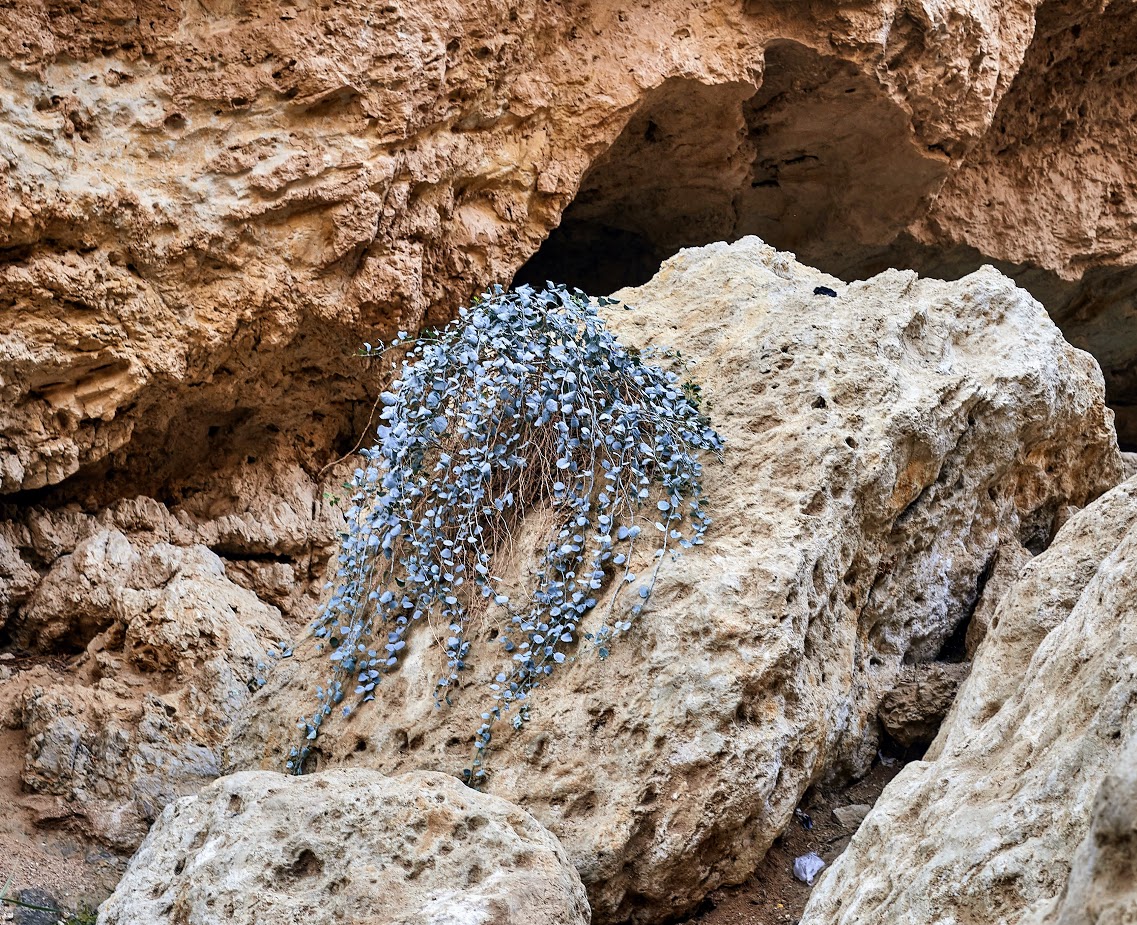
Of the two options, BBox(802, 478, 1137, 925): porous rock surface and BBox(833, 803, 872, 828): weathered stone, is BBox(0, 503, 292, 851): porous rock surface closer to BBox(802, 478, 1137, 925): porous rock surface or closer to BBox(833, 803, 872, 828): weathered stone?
BBox(833, 803, 872, 828): weathered stone

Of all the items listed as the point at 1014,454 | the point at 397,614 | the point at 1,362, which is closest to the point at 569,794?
the point at 397,614

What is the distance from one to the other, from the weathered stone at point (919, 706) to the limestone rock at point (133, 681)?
1.86 metres

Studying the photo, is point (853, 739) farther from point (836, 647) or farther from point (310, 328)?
point (310, 328)

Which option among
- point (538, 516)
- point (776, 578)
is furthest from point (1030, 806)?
→ point (538, 516)

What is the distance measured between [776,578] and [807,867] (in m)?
0.71

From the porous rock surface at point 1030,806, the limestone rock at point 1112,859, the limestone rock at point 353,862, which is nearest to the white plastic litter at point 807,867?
the porous rock surface at point 1030,806

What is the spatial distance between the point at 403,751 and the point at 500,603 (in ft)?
1.39

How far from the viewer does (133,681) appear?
388cm

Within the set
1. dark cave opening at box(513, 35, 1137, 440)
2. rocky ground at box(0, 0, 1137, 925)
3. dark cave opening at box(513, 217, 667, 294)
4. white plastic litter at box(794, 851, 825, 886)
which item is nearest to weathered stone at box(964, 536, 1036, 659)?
rocky ground at box(0, 0, 1137, 925)

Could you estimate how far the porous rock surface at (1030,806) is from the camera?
1.29 metres

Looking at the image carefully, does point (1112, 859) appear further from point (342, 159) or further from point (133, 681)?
point (342, 159)

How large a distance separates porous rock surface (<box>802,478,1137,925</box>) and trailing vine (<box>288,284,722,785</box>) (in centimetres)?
81

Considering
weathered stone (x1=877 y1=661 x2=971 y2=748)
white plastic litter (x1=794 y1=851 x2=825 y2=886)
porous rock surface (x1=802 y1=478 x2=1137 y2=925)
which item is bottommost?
white plastic litter (x1=794 y1=851 x2=825 y2=886)

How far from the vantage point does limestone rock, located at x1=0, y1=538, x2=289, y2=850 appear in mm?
3561
